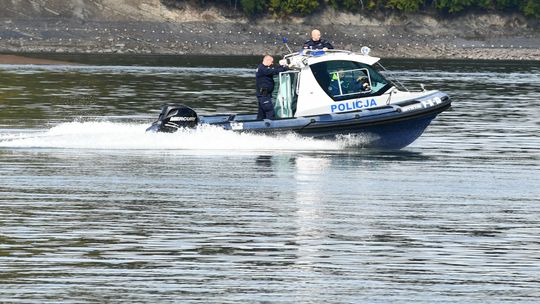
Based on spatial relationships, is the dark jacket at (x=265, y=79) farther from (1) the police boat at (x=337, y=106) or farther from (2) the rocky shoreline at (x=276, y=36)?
(2) the rocky shoreline at (x=276, y=36)

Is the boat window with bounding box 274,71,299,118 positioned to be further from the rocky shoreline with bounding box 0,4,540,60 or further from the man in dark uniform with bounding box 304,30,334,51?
the rocky shoreline with bounding box 0,4,540,60

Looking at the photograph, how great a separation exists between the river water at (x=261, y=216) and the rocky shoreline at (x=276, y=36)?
250ft

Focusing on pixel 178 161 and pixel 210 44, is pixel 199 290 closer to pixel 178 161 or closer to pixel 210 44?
pixel 178 161

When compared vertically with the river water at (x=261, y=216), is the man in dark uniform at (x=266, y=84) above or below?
above

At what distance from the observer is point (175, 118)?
31109 millimetres

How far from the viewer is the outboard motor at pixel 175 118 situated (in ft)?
102

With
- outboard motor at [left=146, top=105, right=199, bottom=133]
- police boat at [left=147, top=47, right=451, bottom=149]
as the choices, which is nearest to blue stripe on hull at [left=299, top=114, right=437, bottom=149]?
police boat at [left=147, top=47, right=451, bottom=149]

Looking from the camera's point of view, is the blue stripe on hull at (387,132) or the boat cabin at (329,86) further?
the boat cabin at (329,86)

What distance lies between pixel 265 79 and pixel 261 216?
34.6ft

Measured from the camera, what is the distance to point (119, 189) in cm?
→ 2448

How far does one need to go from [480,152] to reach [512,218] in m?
11.2

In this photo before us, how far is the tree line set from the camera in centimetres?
13225

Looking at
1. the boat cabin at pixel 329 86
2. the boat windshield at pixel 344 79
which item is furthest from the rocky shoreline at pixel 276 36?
the boat windshield at pixel 344 79

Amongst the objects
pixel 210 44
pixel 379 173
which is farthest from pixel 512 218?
pixel 210 44
